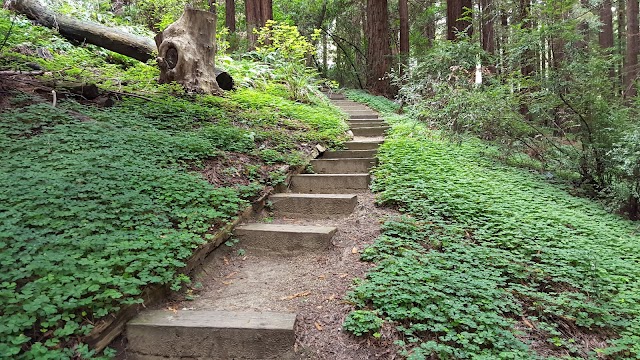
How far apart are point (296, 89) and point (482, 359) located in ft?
23.9

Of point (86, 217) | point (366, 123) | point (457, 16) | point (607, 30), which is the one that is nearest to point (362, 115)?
point (366, 123)

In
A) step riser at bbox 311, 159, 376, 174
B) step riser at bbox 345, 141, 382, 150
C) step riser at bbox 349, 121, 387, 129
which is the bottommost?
step riser at bbox 311, 159, 376, 174

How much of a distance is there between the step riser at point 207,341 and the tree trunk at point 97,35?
639cm

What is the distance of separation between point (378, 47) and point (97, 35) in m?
9.02

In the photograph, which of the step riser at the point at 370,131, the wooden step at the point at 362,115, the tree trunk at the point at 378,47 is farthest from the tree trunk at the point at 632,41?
the step riser at the point at 370,131

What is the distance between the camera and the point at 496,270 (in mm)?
3020

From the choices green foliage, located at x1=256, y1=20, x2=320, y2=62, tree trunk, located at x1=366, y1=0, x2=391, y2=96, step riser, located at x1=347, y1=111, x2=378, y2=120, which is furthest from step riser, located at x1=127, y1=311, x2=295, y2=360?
tree trunk, located at x1=366, y1=0, x2=391, y2=96

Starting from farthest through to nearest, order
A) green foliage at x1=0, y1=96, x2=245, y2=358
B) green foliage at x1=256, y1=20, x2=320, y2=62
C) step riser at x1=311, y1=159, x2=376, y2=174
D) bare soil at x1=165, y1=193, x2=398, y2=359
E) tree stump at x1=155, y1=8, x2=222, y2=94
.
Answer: green foliage at x1=256, y1=20, x2=320, y2=62 → tree stump at x1=155, y1=8, x2=222, y2=94 → step riser at x1=311, y1=159, x2=376, y2=174 → bare soil at x1=165, y1=193, x2=398, y2=359 → green foliage at x1=0, y1=96, x2=245, y2=358

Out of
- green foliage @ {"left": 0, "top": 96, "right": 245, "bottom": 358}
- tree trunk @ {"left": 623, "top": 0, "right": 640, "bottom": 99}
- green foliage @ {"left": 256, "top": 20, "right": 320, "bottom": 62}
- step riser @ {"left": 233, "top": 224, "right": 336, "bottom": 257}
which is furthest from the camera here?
tree trunk @ {"left": 623, "top": 0, "right": 640, "bottom": 99}

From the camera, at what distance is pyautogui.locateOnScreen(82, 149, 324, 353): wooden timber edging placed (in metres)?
2.12

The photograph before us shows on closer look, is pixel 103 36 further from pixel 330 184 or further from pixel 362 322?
pixel 362 322

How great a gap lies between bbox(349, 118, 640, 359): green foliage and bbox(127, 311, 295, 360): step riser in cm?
66

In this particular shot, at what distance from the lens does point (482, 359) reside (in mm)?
2066

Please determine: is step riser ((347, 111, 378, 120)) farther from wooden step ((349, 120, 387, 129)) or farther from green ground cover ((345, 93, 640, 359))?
green ground cover ((345, 93, 640, 359))
